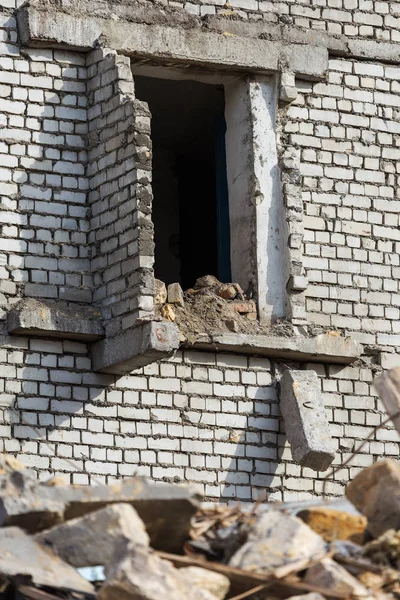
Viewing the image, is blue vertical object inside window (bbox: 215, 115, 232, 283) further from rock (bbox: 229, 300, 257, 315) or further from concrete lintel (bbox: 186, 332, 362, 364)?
concrete lintel (bbox: 186, 332, 362, 364)

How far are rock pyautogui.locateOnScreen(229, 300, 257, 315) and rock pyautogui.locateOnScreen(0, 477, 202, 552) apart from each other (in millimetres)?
6342

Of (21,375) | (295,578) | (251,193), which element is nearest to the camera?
(295,578)

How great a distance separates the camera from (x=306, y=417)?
47.7 feet

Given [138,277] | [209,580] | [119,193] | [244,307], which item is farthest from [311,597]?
[244,307]

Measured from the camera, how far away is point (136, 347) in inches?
541

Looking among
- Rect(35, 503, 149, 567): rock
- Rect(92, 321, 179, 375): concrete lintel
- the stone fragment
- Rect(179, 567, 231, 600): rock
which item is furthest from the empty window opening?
Rect(179, 567, 231, 600): rock

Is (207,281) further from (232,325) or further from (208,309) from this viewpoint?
(232,325)

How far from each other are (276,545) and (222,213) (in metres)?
7.58

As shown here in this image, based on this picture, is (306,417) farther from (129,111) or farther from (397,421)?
(397,421)

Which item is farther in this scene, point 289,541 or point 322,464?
point 322,464

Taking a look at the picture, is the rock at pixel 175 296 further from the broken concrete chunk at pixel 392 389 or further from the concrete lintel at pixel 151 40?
the broken concrete chunk at pixel 392 389

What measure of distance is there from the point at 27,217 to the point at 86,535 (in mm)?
6427

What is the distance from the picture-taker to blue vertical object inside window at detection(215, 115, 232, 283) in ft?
50.9

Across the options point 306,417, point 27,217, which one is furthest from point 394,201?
point 27,217
